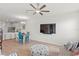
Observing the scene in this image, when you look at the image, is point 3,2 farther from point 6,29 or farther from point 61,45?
point 61,45

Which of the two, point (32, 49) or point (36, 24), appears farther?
point (32, 49)

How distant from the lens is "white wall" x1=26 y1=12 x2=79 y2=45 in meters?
1.77

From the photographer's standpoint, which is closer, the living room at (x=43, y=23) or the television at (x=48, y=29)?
the living room at (x=43, y=23)

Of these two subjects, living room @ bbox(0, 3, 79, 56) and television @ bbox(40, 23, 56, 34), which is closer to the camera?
living room @ bbox(0, 3, 79, 56)

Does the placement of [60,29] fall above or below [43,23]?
below

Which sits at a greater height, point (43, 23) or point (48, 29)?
point (43, 23)

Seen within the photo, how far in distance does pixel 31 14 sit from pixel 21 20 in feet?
0.74

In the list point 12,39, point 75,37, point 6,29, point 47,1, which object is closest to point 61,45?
point 75,37

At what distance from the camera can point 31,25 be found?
1.82m

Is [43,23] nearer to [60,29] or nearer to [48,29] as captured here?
[48,29]

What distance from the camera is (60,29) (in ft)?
6.08

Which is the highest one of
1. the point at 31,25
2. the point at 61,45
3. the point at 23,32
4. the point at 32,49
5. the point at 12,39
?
Answer: the point at 31,25

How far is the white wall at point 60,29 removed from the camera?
1.77 m

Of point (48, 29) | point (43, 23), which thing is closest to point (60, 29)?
point (48, 29)
